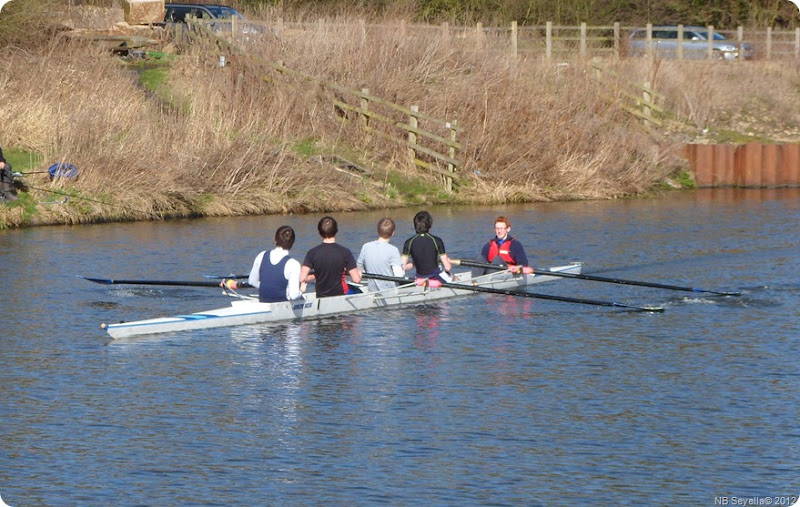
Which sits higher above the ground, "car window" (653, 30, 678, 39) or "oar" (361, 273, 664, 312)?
"car window" (653, 30, 678, 39)

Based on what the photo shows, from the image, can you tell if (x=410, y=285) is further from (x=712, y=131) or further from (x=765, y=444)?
(x=712, y=131)

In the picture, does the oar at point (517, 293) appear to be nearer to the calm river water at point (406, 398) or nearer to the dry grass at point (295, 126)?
the calm river water at point (406, 398)

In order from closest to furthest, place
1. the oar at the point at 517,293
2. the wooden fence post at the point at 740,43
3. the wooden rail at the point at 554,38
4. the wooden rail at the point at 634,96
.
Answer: the oar at the point at 517,293 → the wooden rail at the point at 554,38 → the wooden rail at the point at 634,96 → the wooden fence post at the point at 740,43

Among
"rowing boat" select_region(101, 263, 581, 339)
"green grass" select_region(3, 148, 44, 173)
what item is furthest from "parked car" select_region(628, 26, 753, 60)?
"rowing boat" select_region(101, 263, 581, 339)

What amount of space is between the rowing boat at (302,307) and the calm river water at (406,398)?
0.55ft

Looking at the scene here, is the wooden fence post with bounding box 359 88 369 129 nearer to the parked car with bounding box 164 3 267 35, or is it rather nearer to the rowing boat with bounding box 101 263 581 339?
the parked car with bounding box 164 3 267 35

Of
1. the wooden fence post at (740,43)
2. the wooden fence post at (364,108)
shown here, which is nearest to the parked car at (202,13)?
the wooden fence post at (364,108)

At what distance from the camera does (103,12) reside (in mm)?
37844

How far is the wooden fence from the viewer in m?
29.2

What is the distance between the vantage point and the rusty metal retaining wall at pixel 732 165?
113 ft

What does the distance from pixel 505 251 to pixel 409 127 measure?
40.5ft

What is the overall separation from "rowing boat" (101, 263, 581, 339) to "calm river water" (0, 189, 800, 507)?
167mm

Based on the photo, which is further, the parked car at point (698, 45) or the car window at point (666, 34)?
the car window at point (666, 34)

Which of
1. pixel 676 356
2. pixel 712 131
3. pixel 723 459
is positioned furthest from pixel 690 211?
pixel 723 459
